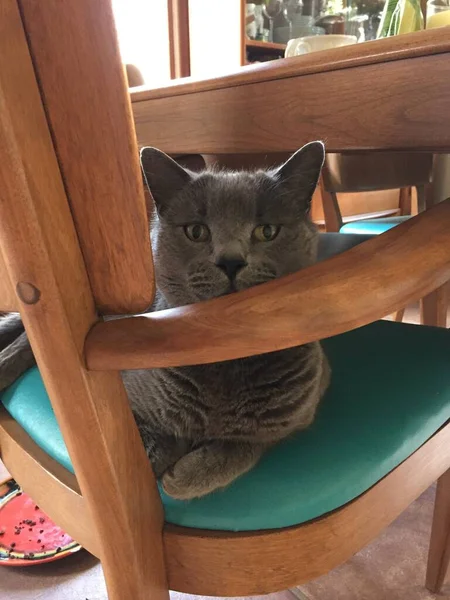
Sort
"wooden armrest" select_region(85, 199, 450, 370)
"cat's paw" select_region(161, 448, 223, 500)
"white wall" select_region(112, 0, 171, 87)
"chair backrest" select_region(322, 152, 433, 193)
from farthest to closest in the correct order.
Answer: "white wall" select_region(112, 0, 171, 87)
"chair backrest" select_region(322, 152, 433, 193)
"cat's paw" select_region(161, 448, 223, 500)
"wooden armrest" select_region(85, 199, 450, 370)

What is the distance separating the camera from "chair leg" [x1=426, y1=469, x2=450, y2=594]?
1.02 m

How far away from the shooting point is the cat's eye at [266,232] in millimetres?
730

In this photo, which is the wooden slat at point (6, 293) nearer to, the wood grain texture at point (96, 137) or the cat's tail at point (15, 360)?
the wood grain texture at point (96, 137)

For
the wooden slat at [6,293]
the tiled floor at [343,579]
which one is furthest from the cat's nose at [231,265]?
the tiled floor at [343,579]

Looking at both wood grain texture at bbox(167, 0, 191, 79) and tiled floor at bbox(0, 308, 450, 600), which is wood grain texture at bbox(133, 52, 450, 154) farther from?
wood grain texture at bbox(167, 0, 191, 79)

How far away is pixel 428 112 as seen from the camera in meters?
0.61

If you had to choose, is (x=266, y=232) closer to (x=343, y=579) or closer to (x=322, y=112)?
(x=322, y=112)

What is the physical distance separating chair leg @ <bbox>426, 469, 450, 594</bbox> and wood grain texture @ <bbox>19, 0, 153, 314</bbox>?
89cm

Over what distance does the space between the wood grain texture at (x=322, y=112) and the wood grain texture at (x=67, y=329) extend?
44cm

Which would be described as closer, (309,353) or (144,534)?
(144,534)

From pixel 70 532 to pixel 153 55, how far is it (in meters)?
2.54

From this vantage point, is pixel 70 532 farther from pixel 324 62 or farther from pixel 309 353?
pixel 324 62

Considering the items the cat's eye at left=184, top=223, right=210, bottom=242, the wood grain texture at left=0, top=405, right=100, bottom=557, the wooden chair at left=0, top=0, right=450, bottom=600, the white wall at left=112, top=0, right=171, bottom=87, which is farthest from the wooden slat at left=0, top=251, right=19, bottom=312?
the white wall at left=112, top=0, right=171, bottom=87

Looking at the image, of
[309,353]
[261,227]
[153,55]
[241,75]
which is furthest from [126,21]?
[309,353]
